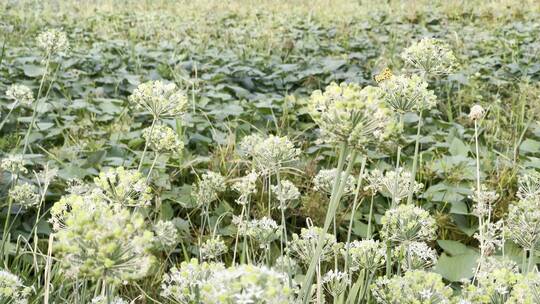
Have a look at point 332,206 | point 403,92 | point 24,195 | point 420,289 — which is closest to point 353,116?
point 332,206

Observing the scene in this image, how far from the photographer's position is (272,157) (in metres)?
1.48

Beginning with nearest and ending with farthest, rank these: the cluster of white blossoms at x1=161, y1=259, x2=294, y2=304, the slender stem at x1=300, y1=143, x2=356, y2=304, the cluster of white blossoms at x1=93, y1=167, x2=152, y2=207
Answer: the cluster of white blossoms at x1=161, y1=259, x2=294, y2=304 → the slender stem at x1=300, y1=143, x2=356, y2=304 → the cluster of white blossoms at x1=93, y1=167, x2=152, y2=207

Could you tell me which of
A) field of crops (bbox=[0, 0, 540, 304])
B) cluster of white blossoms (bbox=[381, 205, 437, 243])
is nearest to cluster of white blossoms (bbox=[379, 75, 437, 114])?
field of crops (bbox=[0, 0, 540, 304])

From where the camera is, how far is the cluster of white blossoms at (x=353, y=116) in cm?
94

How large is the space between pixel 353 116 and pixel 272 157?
21.5 inches

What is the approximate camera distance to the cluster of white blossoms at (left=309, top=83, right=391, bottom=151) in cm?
94

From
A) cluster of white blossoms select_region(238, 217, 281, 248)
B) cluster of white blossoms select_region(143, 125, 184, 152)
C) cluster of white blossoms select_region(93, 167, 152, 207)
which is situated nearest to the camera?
cluster of white blossoms select_region(93, 167, 152, 207)

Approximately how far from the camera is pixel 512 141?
149 inches

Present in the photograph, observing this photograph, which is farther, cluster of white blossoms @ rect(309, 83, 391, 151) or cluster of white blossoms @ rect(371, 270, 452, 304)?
cluster of white blossoms @ rect(371, 270, 452, 304)

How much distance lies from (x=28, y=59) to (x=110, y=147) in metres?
1.94

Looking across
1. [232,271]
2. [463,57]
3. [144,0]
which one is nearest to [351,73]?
[463,57]

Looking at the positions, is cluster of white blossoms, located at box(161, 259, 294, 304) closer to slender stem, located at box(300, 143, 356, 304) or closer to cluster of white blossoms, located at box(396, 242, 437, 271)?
slender stem, located at box(300, 143, 356, 304)

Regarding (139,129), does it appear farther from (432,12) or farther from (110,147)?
(432,12)

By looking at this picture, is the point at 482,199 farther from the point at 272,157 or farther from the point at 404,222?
the point at 272,157
